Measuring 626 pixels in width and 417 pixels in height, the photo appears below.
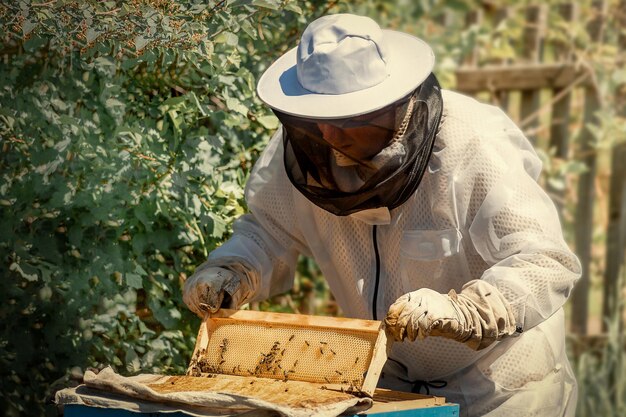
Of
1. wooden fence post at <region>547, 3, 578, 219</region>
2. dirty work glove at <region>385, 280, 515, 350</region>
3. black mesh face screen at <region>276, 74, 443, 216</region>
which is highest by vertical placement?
black mesh face screen at <region>276, 74, 443, 216</region>

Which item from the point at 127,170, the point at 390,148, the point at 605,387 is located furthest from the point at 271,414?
the point at 605,387

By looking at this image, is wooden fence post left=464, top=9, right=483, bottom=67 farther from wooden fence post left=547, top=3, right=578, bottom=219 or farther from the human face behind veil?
the human face behind veil

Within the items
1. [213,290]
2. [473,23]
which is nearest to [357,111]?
[213,290]

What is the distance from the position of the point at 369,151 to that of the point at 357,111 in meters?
0.16

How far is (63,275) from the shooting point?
374 centimetres

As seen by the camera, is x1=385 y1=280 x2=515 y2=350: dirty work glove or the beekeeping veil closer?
x1=385 y1=280 x2=515 y2=350: dirty work glove

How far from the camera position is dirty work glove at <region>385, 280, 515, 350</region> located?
2.72 meters

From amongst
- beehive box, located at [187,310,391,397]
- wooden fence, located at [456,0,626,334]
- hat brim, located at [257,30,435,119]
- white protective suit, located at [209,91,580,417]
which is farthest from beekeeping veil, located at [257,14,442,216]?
wooden fence, located at [456,0,626,334]

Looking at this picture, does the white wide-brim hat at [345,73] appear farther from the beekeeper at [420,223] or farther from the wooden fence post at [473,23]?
the wooden fence post at [473,23]

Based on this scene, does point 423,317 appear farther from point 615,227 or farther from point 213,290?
point 615,227

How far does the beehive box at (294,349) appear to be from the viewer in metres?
2.82

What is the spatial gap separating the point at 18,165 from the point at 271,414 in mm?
1575

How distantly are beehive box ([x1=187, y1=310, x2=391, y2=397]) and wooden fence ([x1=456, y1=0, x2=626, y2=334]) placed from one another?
353cm

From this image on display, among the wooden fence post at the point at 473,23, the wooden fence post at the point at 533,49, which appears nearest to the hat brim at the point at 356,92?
the wooden fence post at the point at 533,49
